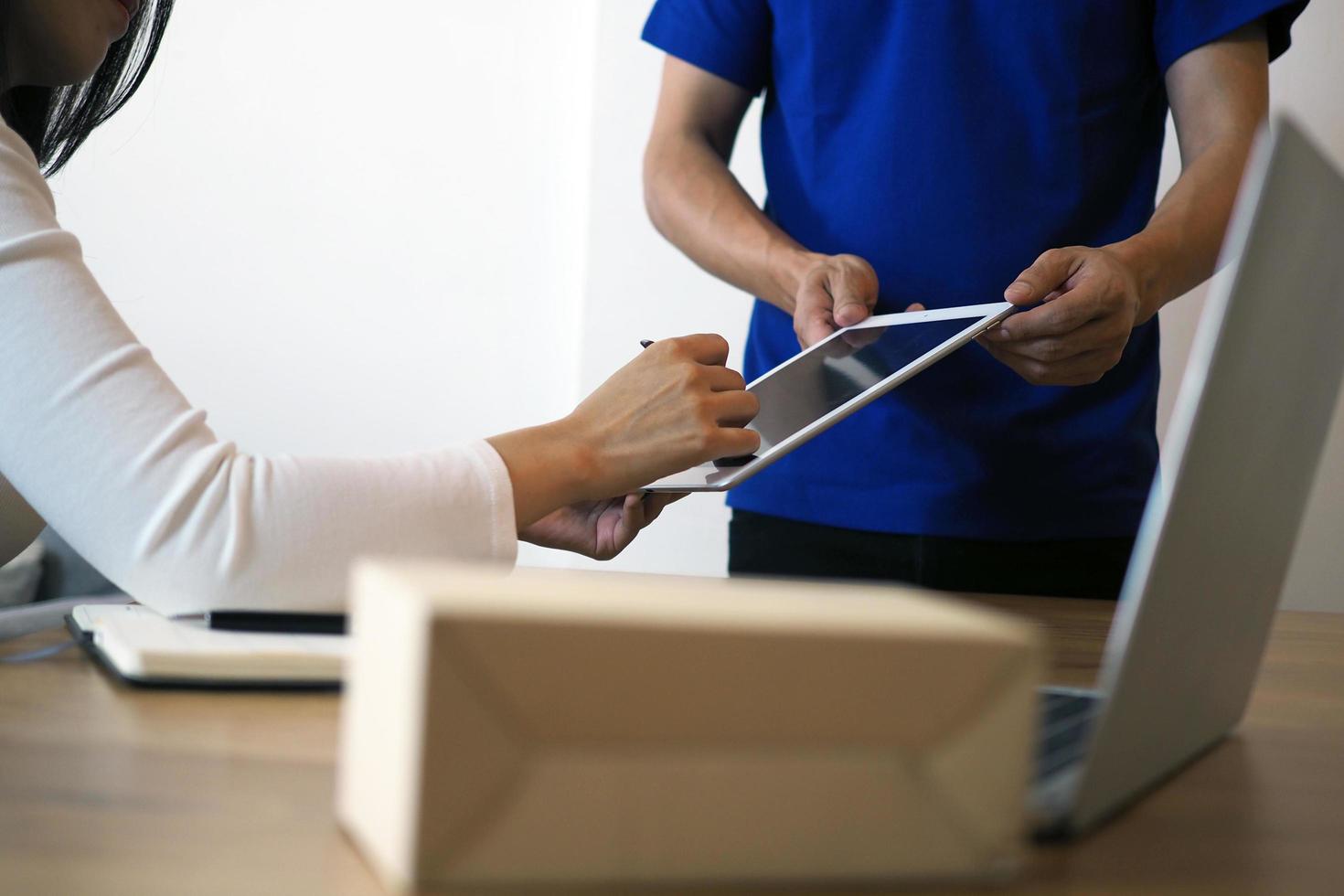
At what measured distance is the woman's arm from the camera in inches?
24.4

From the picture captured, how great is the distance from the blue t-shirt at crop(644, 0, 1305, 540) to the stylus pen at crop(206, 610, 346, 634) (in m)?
0.68

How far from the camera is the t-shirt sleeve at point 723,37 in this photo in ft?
4.36

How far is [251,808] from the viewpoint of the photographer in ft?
1.20

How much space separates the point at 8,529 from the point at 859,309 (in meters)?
0.68

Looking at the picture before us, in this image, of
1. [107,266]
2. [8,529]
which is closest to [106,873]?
[8,529]

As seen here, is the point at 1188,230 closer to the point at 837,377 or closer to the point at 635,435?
the point at 837,377

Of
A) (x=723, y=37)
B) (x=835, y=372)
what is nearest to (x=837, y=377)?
(x=835, y=372)

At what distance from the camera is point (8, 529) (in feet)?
2.83

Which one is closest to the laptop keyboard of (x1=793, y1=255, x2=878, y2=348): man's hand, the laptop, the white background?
the laptop

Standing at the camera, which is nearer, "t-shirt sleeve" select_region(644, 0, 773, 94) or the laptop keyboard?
the laptop keyboard

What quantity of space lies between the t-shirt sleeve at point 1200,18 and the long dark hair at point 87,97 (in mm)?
939

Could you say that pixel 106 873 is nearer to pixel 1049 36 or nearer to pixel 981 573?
pixel 981 573

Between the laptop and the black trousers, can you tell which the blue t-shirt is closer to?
the black trousers

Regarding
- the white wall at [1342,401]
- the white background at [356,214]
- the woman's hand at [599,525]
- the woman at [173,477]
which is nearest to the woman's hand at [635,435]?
the woman at [173,477]
